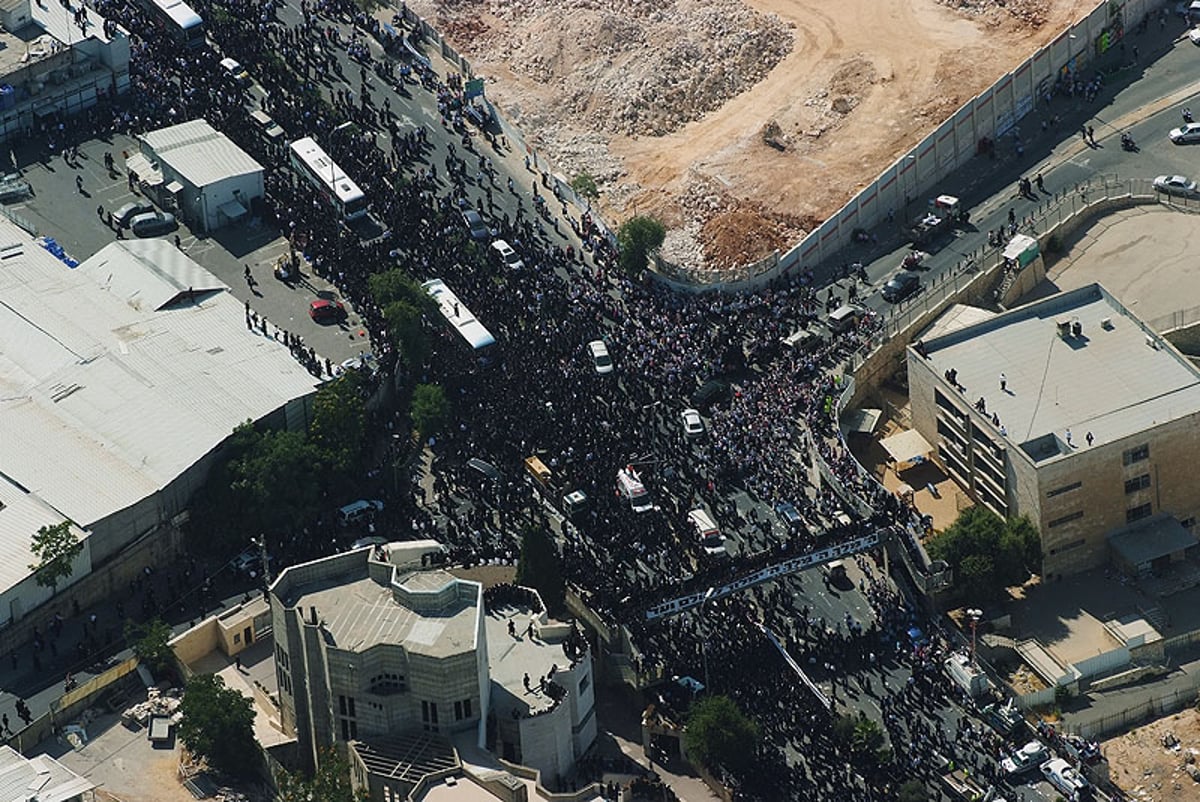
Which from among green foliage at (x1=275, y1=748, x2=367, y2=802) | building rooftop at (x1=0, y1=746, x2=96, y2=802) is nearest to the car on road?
green foliage at (x1=275, y1=748, x2=367, y2=802)

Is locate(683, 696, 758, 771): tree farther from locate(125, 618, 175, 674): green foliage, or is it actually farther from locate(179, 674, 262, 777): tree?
locate(125, 618, 175, 674): green foliage

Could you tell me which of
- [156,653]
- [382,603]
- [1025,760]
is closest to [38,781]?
[156,653]

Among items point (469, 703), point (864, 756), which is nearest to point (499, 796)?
point (469, 703)

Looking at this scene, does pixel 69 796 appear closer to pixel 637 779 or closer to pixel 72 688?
pixel 72 688

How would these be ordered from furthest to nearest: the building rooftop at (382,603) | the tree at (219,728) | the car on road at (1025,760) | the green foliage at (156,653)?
the green foliage at (156,653) → the car on road at (1025,760) → the building rooftop at (382,603) → the tree at (219,728)

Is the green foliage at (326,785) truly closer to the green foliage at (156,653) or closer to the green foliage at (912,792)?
the green foliage at (156,653)

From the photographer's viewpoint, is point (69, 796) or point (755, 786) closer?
point (69, 796)

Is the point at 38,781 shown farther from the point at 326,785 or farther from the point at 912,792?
the point at 912,792

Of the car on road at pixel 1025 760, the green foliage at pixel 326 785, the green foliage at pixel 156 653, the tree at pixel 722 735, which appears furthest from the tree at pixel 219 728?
the car on road at pixel 1025 760
